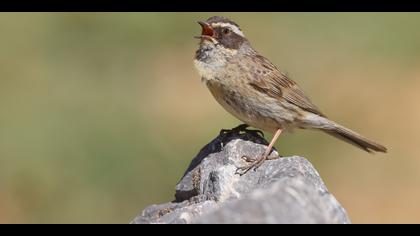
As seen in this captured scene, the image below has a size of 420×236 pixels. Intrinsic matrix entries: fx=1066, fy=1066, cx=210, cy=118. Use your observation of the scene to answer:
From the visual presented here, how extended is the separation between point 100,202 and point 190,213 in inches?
234

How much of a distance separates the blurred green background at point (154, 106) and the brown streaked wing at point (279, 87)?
3.33 m

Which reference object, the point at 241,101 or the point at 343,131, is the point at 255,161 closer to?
the point at 241,101

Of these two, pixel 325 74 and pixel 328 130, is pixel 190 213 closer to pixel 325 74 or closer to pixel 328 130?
pixel 328 130

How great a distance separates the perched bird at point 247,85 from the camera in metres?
8.66

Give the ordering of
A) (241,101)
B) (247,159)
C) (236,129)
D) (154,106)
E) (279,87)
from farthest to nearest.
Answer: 1. (154,106)
2. (279,87)
3. (241,101)
4. (236,129)
5. (247,159)

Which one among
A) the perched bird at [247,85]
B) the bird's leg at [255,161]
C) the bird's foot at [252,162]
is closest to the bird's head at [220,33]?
the perched bird at [247,85]

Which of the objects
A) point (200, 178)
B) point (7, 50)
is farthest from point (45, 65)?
point (200, 178)

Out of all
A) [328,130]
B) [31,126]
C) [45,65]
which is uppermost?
[45,65]

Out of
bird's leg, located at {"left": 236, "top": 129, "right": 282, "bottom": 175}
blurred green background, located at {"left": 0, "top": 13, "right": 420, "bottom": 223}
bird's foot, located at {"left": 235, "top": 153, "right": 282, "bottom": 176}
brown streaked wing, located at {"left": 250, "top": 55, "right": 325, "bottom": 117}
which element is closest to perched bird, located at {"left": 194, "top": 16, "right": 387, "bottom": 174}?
brown streaked wing, located at {"left": 250, "top": 55, "right": 325, "bottom": 117}

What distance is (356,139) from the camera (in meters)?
9.37

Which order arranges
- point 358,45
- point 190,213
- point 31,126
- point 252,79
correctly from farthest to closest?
point 358,45 → point 31,126 → point 252,79 → point 190,213

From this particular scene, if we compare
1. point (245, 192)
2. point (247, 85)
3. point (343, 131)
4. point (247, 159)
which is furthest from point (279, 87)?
point (245, 192)

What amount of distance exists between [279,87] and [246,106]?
58 cm
